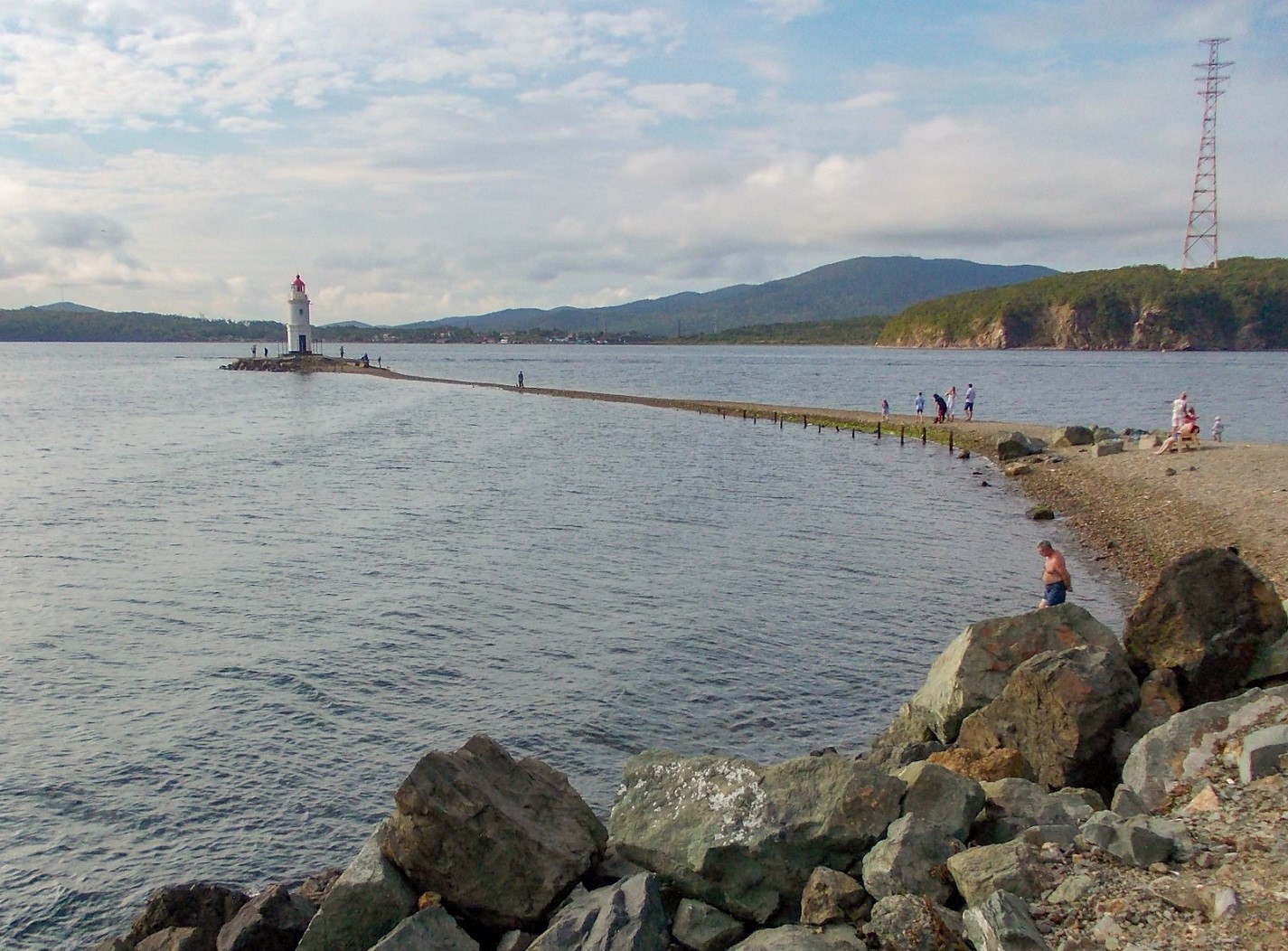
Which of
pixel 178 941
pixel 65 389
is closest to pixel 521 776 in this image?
pixel 178 941

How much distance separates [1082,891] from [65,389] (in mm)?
127028

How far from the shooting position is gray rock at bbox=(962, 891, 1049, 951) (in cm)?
748

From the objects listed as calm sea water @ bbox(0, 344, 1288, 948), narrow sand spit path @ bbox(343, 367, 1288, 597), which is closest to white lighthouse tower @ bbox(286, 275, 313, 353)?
calm sea water @ bbox(0, 344, 1288, 948)

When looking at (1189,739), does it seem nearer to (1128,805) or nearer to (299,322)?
(1128,805)

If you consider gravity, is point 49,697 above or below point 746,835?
below

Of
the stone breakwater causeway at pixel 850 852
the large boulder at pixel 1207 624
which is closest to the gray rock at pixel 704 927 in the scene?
the stone breakwater causeway at pixel 850 852

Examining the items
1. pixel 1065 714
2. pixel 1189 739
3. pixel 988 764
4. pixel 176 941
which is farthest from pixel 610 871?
pixel 1189 739

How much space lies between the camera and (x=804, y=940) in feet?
27.9

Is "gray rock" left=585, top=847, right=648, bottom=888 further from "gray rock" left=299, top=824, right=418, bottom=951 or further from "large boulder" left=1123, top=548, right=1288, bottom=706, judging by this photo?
"large boulder" left=1123, top=548, right=1288, bottom=706

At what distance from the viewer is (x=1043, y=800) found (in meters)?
10.5

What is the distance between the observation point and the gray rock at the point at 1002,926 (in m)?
7.48

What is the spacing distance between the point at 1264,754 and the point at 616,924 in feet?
20.6

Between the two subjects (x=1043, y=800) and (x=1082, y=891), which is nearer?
(x=1082, y=891)

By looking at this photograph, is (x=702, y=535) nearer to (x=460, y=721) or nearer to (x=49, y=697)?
(x=460, y=721)
